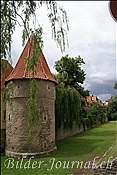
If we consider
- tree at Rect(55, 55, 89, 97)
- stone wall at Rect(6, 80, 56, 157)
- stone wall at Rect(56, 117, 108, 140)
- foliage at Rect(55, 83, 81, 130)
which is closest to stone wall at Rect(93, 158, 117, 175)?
stone wall at Rect(6, 80, 56, 157)

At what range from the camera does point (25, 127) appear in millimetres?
13914

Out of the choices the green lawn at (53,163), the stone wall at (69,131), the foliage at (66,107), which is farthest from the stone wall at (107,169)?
the stone wall at (69,131)

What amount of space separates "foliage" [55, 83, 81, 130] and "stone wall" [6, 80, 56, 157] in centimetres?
300

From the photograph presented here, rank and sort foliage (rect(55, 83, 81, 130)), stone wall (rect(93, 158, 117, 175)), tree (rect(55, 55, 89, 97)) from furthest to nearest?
tree (rect(55, 55, 89, 97))
foliage (rect(55, 83, 81, 130))
stone wall (rect(93, 158, 117, 175))

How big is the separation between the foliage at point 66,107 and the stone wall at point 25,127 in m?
3.00

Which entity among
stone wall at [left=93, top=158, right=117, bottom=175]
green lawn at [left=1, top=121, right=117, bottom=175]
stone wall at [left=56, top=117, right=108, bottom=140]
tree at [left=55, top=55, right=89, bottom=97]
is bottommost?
green lawn at [left=1, top=121, right=117, bottom=175]

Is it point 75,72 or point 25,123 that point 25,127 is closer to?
point 25,123

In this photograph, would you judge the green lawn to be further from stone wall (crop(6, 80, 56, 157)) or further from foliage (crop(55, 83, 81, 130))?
foliage (crop(55, 83, 81, 130))

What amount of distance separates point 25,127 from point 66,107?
15.4ft

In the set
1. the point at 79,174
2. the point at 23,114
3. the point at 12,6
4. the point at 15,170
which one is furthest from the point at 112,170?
the point at 23,114

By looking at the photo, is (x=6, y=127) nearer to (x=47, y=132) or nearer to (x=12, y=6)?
(x=47, y=132)

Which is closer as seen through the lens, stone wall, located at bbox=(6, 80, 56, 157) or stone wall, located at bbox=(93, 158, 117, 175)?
stone wall, located at bbox=(93, 158, 117, 175)

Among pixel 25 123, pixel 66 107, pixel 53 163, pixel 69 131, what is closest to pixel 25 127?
pixel 25 123

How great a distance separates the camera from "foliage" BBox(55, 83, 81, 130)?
1770cm
